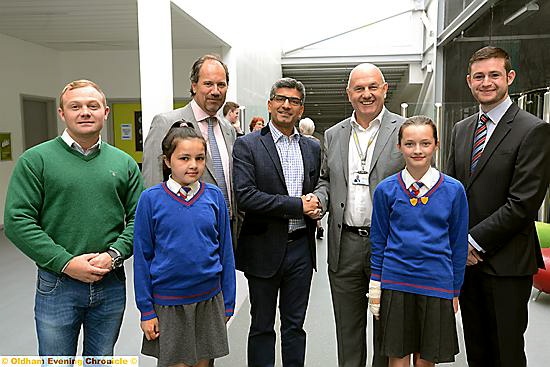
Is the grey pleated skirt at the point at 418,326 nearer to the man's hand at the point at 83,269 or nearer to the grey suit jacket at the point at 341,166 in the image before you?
the grey suit jacket at the point at 341,166

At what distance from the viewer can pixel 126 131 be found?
998 centimetres

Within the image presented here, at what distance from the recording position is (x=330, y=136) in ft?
9.26

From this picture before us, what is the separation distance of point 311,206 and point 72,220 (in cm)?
120

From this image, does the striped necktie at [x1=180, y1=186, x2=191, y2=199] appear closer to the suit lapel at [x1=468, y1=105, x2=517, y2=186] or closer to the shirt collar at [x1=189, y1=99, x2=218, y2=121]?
the shirt collar at [x1=189, y1=99, x2=218, y2=121]

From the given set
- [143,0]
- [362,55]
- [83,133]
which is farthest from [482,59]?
[362,55]

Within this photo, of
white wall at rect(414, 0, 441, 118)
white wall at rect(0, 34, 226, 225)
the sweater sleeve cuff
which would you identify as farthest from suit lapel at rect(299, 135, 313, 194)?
white wall at rect(414, 0, 441, 118)

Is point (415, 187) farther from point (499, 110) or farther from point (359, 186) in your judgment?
point (499, 110)

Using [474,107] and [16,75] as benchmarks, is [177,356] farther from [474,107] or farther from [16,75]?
[16,75]

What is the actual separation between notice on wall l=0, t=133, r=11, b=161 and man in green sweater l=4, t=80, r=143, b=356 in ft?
23.2

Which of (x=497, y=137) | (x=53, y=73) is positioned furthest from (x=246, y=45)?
(x=497, y=137)

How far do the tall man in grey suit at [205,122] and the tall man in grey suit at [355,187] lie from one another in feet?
1.87

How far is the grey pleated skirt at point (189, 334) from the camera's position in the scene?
6.89 ft

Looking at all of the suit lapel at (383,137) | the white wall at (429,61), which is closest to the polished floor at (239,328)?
the suit lapel at (383,137)

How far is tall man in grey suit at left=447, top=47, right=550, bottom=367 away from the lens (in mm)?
2258
